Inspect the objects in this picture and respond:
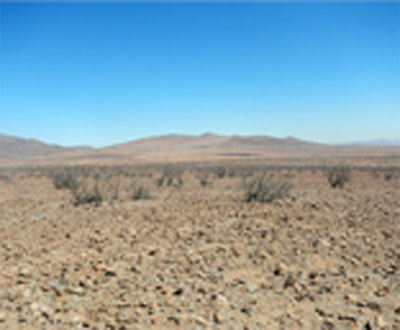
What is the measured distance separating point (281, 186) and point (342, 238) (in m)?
4.83

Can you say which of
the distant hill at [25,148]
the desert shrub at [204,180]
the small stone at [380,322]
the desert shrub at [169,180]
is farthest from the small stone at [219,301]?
the distant hill at [25,148]

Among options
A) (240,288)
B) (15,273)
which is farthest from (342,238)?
(15,273)

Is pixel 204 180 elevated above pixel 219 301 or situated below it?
above

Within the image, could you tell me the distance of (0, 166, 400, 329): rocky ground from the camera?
13.5 ft

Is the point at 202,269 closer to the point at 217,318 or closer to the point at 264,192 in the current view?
the point at 217,318

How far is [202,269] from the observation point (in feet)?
17.9

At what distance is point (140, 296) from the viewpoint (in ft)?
15.0

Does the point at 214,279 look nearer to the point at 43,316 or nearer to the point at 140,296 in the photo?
the point at 140,296

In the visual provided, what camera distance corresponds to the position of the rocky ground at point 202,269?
4.11m

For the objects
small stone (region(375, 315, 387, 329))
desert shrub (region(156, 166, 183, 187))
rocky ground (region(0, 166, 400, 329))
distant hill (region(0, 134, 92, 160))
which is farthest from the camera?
distant hill (region(0, 134, 92, 160))

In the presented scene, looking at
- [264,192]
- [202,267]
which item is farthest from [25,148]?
[202,267]

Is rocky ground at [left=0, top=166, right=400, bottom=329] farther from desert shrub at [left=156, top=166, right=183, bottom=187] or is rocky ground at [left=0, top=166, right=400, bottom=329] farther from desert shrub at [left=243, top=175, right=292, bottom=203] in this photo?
desert shrub at [left=156, top=166, right=183, bottom=187]

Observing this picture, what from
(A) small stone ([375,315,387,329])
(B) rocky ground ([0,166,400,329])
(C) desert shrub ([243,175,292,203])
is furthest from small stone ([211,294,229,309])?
(C) desert shrub ([243,175,292,203])

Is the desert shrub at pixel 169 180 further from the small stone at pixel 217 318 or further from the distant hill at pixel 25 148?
the distant hill at pixel 25 148
